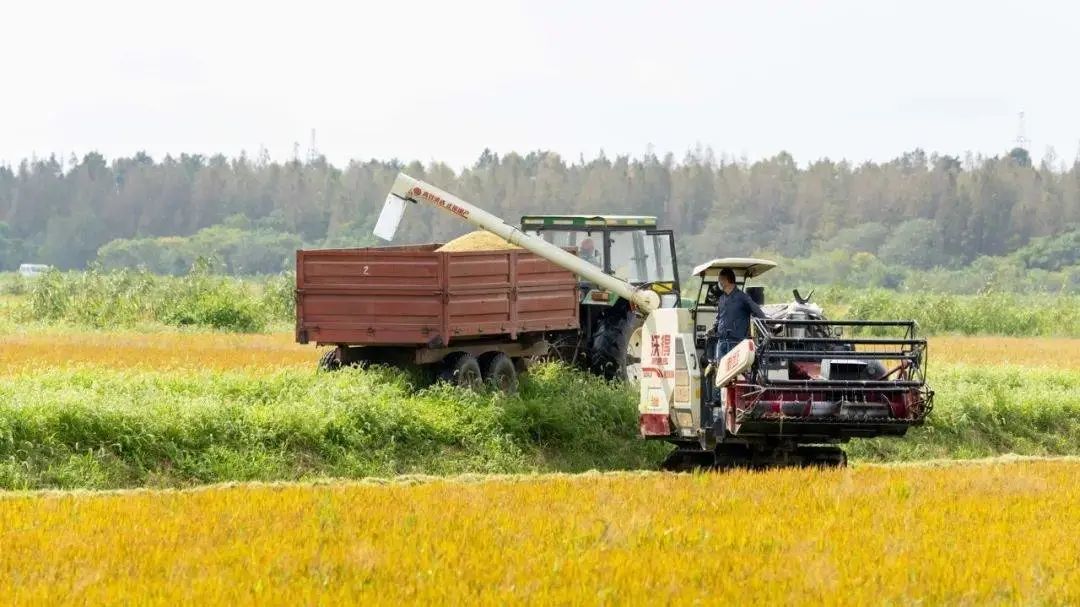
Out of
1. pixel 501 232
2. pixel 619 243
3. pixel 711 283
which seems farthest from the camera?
pixel 619 243

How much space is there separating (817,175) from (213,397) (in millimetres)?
106492

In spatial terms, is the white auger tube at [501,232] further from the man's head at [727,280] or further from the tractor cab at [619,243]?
the tractor cab at [619,243]

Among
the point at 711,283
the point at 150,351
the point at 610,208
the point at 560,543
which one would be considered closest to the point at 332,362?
the point at 711,283

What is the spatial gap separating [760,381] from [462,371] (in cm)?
534

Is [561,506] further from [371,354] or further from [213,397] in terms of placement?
[371,354]

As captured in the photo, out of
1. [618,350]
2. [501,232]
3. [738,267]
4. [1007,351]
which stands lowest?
[1007,351]

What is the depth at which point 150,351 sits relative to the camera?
3133cm

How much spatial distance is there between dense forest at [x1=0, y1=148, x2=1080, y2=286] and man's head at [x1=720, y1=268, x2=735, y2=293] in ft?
288

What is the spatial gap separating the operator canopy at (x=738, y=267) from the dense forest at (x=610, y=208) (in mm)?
86974

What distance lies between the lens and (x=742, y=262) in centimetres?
1744

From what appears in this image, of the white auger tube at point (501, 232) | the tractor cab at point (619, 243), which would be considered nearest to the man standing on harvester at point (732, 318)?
the white auger tube at point (501, 232)

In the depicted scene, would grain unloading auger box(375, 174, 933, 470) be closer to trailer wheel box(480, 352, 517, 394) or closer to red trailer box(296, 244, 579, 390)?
red trailer box(296, 244, 579, 390)

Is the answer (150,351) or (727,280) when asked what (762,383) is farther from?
(150,351)

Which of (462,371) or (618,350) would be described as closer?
(462,371)
